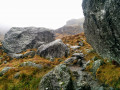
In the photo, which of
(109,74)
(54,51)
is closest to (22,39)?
(54,51)

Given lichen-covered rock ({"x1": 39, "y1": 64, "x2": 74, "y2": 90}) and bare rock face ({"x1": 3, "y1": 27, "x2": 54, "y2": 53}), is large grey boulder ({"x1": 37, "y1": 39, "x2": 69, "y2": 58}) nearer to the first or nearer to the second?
bare rock face ({"x1": 3, "y1": 27, "x2": 54, "y2": 53})

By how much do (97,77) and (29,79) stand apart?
7594mm

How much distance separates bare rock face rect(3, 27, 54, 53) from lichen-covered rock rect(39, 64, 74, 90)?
1593 cm

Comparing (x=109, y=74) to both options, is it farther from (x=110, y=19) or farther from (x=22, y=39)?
(x=22, y=39)

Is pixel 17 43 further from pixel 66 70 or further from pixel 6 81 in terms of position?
pixel 66 70

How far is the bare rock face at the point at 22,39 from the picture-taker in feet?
79.2

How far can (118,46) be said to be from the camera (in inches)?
317

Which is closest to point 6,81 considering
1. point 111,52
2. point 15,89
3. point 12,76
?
point 12,76

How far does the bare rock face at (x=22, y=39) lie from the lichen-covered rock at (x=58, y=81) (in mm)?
15930

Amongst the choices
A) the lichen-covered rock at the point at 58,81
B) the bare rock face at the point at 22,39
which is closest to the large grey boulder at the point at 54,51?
the bare rock face at the point at 22,39

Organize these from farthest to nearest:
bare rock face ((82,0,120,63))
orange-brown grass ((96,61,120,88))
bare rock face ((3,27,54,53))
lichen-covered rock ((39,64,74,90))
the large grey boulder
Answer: bare rock face ((3,27,54,53)) → the large grey boulder → lichen-covered rock ((39,64,74,90)) → orange-brown grass ((96,61,120,88)) → bare rock face ((82,0,120,63))

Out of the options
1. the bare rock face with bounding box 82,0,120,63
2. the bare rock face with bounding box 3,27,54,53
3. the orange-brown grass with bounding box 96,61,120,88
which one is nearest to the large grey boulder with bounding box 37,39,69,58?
the bare rock face with bounding box 3,27,54,53

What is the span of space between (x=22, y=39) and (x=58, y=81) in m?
19.4

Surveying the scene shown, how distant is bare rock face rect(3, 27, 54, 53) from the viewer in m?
24.1
